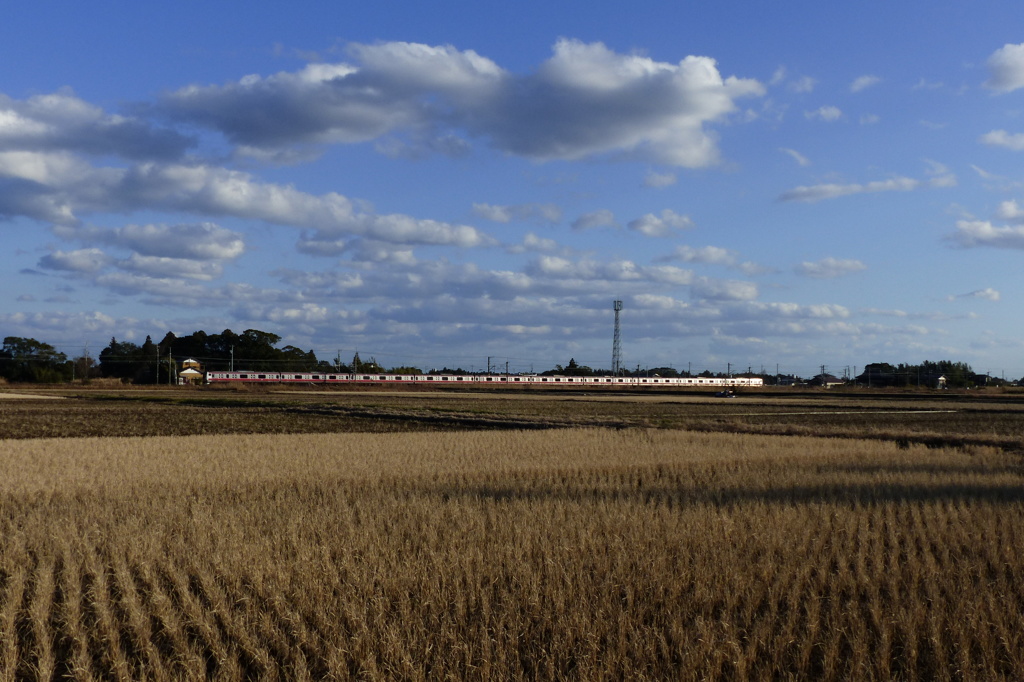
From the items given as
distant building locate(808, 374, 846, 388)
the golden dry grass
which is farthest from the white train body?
the golden dry grass

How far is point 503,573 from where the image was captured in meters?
6.25

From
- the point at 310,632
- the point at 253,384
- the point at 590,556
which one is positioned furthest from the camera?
the point at 253,384

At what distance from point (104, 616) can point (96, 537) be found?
257 centimetres

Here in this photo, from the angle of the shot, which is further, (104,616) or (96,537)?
(96,537)

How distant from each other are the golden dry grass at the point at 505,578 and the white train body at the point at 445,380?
6827 centimetres

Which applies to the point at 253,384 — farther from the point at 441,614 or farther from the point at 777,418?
the point at 441,614

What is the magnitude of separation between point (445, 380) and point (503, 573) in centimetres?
8016

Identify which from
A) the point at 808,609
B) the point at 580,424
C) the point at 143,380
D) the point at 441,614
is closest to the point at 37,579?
the point at 441,614

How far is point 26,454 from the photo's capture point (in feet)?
48.6

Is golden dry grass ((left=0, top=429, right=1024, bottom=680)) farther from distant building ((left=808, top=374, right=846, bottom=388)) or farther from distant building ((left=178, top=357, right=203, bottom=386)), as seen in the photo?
distant building ((left=808, top=374, right=846, bottom=388))

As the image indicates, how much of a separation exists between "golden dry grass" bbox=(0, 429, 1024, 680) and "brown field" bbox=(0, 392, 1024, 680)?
0.08 feet

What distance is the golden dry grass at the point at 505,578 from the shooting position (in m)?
4.67

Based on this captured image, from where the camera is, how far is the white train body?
78.0m

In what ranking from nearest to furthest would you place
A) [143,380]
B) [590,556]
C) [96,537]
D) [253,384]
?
[590,556], [96,537], [253,384], [143,380]
